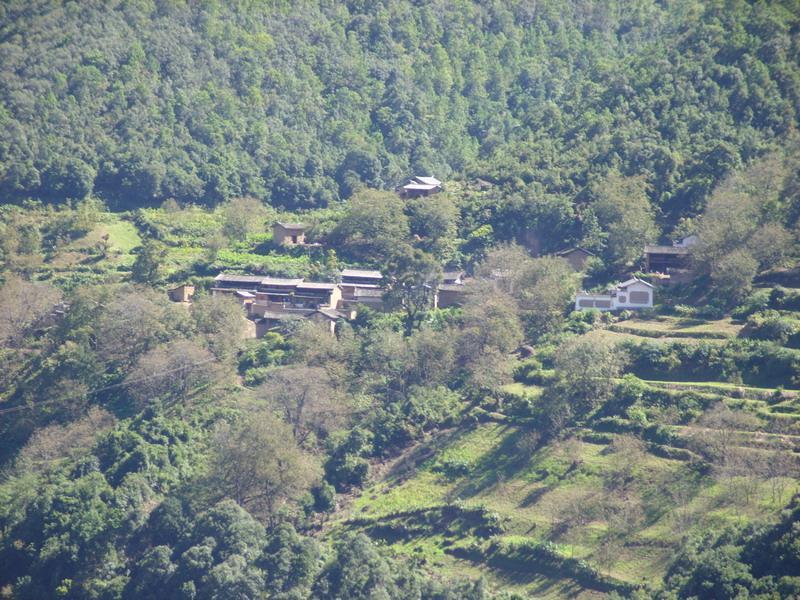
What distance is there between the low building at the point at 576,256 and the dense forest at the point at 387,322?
0.88 ft

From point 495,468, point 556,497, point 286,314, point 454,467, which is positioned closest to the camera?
point 556,497

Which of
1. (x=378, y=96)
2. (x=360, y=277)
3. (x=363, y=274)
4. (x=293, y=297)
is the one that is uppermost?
(x=378, y=96)

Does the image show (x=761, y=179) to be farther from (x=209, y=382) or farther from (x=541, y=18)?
(x=541, y=18)

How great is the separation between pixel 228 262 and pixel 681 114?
24705mm

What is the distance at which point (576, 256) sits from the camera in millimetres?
69000

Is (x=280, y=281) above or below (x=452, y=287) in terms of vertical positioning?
below

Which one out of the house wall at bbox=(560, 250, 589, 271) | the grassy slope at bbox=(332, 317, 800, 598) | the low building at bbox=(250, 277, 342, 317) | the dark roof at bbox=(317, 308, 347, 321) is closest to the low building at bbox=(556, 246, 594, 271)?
the house wall at bbox=(560, 250, 589, 271)

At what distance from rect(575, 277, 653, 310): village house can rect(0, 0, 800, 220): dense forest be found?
397 inches

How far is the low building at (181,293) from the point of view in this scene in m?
68.5

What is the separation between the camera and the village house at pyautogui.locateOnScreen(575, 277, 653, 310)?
62750mm

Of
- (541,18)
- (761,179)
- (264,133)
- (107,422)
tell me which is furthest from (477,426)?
(541,18)

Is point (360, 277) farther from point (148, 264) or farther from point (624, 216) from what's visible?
point (624, 216)

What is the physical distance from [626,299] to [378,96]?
36.3 meters

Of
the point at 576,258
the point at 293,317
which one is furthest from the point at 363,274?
the point at 576,258
